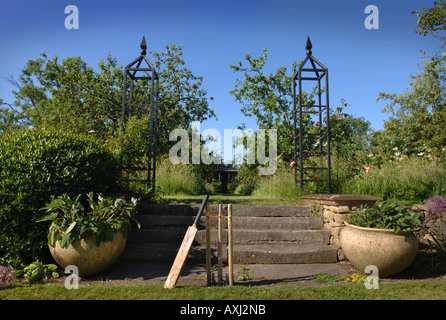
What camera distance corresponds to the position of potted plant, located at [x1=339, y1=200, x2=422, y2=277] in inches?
130

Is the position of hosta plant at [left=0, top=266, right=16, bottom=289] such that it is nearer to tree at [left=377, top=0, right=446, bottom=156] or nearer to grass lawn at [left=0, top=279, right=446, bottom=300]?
grass lawn at [left=0, top=279, right=446, bottom=300]

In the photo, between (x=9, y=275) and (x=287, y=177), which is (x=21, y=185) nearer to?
(x=9, y=275)

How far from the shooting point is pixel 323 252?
13.0 feet

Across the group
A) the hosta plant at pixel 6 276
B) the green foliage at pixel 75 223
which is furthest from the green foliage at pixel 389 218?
the hosta plant at pixel 6 276

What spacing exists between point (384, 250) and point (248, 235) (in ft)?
6.03

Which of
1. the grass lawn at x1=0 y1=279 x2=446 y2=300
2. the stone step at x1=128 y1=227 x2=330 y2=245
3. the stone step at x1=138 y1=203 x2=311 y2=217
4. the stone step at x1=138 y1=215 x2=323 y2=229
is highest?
the stone step at x1=138 y1=203 x2=311 y2=217

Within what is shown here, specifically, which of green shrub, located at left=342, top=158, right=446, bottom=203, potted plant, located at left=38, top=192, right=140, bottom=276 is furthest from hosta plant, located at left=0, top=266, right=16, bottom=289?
green shrub, located at left=342, top=158, right=446, bottom=203

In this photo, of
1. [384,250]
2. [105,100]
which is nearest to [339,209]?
[384,250]

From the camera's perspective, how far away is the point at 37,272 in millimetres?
3248

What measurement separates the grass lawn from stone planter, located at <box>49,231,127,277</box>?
0.30 meters

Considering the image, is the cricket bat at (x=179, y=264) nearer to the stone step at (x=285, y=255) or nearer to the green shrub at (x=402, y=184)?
the stone step at (x=285, y=255)

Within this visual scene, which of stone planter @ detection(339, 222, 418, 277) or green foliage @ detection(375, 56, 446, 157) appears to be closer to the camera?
stone planter @ detection(339, 222, 418, 277)
